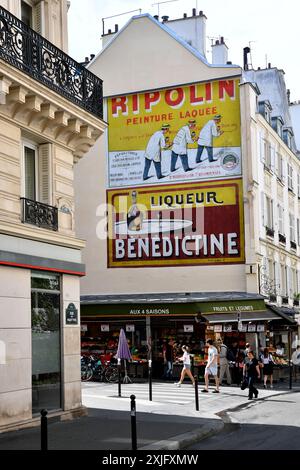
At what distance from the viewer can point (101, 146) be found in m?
30.3

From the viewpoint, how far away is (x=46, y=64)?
14.0 metres

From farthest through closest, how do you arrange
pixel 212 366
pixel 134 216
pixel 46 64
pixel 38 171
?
1. pixel 134 216
2. pixel 212 366
3. pixel 38 171
4. pixel 46 64

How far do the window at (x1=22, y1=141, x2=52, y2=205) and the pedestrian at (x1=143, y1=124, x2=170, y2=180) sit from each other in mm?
14619

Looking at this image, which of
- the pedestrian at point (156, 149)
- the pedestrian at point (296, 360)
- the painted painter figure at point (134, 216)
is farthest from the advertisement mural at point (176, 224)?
the pedestrian at point (296, 360)

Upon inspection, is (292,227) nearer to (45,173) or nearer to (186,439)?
(45,173)

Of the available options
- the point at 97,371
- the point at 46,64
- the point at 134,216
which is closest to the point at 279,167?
the point at 134,216

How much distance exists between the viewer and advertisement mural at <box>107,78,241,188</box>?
28.2 metres

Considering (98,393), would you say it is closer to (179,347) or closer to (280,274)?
(179,347)

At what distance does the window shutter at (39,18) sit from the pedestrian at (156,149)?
1433 cm

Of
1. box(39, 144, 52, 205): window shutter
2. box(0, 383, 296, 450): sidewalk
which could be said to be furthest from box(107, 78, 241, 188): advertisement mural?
box(39, 144, 52, 205): window shutter

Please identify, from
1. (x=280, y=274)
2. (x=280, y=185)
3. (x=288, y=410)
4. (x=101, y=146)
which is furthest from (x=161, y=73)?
(x=288, y=410)

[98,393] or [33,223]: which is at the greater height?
[33,223]

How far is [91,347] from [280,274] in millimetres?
9484

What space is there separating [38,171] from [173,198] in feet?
47.2
